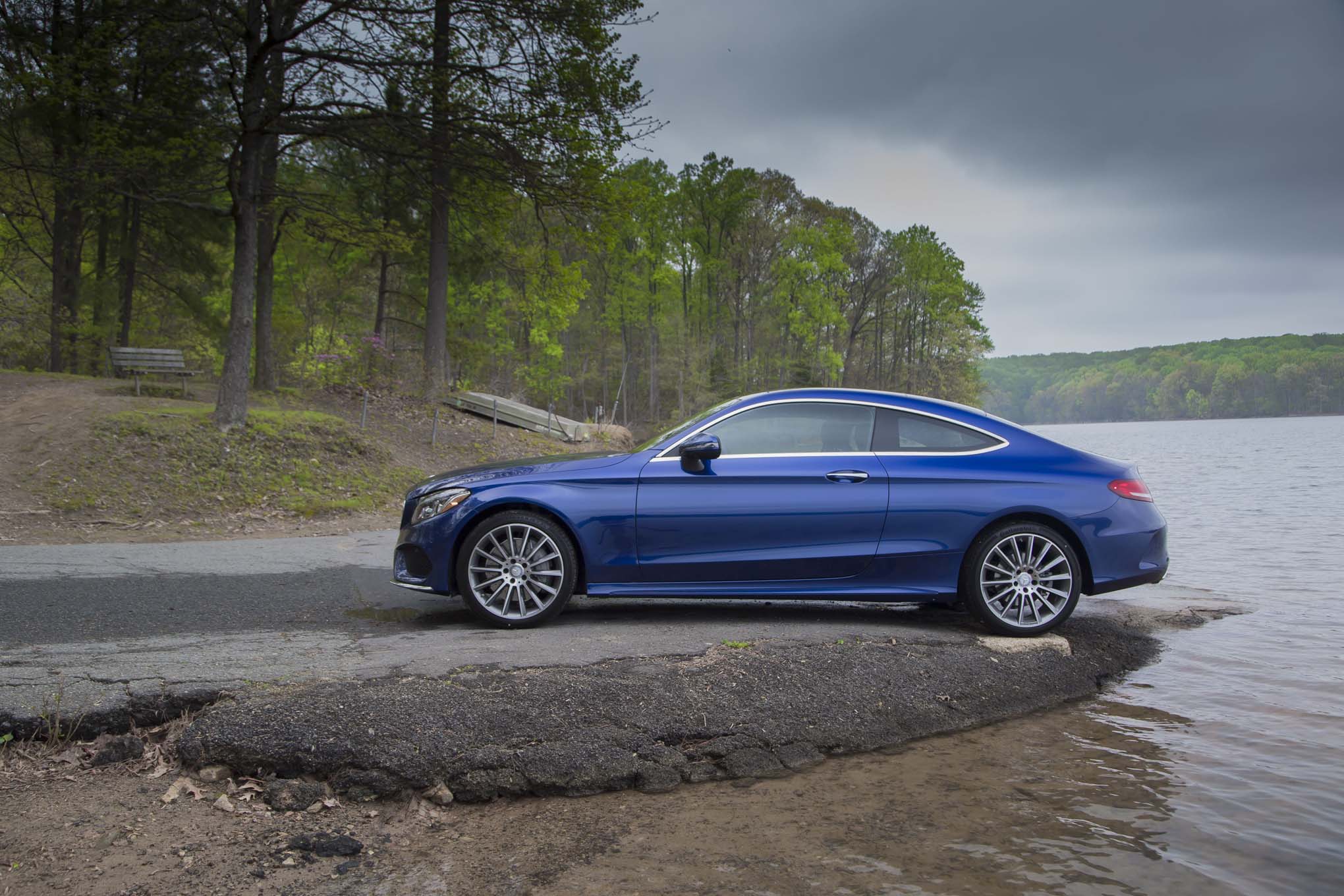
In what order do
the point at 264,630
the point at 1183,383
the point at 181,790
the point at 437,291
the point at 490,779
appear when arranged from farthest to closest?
the point at 1183,383 → the point at 437,291 → the point at 264,630 → the point at 490,779 → the point at 181,790

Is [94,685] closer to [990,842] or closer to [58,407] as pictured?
[990,842]

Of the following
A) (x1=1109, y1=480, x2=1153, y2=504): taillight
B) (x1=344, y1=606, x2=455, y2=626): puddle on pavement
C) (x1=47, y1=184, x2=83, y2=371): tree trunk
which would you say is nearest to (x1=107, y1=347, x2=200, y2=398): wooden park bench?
(x1=47, y1=184, x2=83, y2=371): tree trunk

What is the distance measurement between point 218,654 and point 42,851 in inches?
75.3

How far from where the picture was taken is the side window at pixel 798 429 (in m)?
6.08

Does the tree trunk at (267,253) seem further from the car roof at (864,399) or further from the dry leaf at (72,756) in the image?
the dry leaf at (72,756)

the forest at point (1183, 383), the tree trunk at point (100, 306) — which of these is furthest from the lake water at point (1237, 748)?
the forest at point (1183, 383)

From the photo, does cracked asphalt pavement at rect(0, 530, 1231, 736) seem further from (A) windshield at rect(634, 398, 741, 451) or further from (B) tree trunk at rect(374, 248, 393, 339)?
(B) tree trunk at rect(374, 248, 393, 339)

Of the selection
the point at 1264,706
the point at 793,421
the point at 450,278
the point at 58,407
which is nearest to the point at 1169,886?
the point at 1264,706

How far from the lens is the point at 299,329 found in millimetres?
33062

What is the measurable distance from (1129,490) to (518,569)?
161 inches

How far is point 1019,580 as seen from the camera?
5.98m

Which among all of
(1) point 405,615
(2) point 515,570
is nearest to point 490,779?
(2) point 515,570

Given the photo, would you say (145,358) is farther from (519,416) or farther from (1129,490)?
(1129,490)

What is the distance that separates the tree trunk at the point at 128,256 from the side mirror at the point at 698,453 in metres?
21.4
